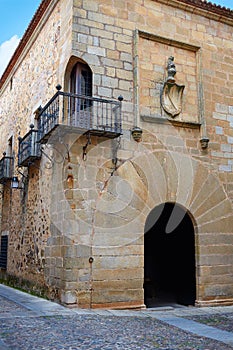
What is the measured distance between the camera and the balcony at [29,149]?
877cm

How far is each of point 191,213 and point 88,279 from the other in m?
2.57

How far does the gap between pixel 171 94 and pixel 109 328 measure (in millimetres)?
4923

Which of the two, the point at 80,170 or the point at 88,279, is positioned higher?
the point at 80,170

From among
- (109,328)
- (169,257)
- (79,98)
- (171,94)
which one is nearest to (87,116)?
(79,98)

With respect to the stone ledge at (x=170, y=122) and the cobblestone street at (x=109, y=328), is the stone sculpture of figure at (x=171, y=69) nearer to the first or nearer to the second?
the stone ledge at (x=170, y=122)

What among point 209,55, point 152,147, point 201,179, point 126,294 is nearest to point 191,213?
point 201,179

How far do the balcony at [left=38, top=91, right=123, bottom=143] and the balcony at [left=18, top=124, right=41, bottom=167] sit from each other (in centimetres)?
114

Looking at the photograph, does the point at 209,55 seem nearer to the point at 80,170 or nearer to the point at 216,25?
the point at 216,25

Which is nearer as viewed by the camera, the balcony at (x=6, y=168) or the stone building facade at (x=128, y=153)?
the stone building facade at (x=128, y=153)

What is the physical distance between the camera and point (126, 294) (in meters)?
7.12

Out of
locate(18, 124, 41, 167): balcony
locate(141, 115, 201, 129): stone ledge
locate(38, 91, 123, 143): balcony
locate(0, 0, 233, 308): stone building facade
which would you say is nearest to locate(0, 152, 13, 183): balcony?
locate(0, 0, 233, 308): stone building facade

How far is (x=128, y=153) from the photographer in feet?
25.1

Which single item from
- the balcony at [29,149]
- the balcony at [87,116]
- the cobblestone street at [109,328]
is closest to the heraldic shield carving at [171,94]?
the balcony at [87,116]

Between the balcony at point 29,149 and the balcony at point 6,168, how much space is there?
7.34 ft
